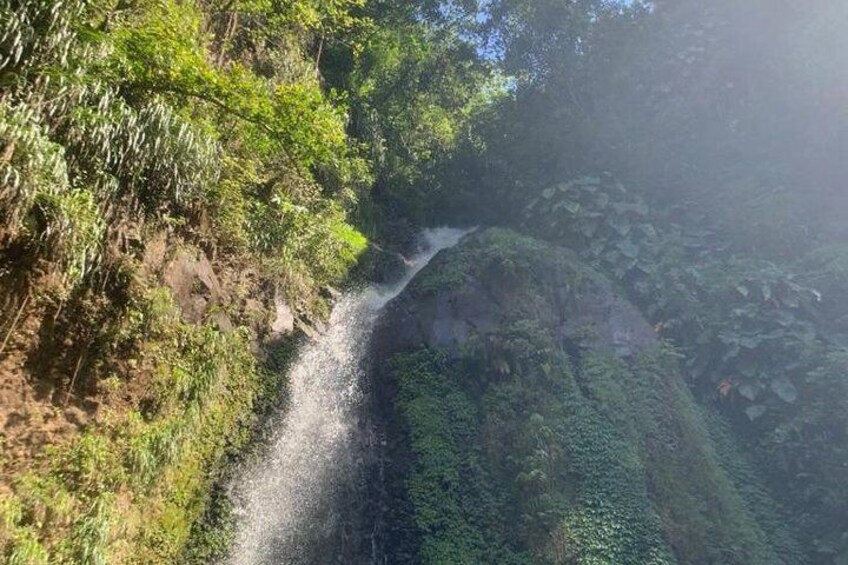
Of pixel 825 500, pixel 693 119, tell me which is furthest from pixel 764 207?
pixel 825 500

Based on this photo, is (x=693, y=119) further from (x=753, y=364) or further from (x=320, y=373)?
(x=320, y=373)

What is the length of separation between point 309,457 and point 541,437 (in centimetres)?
487

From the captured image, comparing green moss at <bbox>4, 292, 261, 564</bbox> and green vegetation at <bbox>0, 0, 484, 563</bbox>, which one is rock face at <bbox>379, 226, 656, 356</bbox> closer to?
green vegetation at <bbox>0, 0, 484, 563</bbox>

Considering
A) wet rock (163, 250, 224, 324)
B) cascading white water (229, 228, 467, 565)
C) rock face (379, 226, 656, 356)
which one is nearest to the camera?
wet rock (163, 250, 224, 324)

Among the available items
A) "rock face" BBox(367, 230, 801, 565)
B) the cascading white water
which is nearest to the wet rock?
the cascading white water

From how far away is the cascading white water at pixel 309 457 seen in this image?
1068 cm

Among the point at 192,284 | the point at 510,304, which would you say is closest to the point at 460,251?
the point at 510,304

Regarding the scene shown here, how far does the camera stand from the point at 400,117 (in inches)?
938

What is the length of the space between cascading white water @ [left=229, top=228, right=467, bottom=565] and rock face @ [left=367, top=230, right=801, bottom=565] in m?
0.73

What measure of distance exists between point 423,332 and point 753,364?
28.5 ft

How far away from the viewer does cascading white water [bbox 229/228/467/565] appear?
10.7 m

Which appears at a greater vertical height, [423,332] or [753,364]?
[753,364]

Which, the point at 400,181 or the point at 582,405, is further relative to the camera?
the point at 400,181

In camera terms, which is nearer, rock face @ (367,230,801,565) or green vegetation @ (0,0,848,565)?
green vegetation @ (0,0,848,565)
